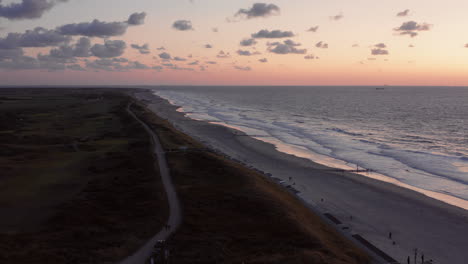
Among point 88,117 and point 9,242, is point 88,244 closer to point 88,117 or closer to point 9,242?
point 9,242

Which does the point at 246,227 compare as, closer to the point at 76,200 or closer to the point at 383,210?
the point at 383,210

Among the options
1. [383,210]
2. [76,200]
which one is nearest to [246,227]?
[383,210]

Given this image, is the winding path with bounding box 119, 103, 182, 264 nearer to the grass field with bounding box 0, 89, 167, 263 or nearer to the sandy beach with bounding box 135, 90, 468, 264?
the grass field with bounding box 0, 89, 167, 263

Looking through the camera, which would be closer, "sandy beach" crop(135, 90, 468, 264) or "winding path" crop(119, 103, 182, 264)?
"winding path" crop(119, 103, 182, 264)

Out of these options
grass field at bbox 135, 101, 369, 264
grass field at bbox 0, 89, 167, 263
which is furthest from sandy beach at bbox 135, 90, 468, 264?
grass field at bbox 0, 89, 167, 263

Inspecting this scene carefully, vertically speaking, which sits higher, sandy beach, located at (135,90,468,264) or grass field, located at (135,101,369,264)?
grass field, located at (135,101,369,264)

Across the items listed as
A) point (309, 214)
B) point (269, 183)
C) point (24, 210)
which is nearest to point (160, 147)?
point (269, 183)
